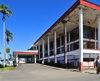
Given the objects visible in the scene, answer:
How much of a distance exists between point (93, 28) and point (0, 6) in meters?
22.7

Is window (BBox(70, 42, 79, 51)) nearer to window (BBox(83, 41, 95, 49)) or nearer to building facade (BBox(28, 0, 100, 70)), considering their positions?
building facade (BBox(28, 0, 100, 70))

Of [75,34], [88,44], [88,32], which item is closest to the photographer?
[88,44]

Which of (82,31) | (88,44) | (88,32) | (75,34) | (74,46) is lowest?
(74,46)

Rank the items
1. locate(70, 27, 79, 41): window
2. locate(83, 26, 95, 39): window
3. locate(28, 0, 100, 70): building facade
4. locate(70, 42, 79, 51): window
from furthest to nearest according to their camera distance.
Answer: locate(70, 27, 79, 41): window
locate(70, 42, 79, 51): window
locate(83, 26, 95, 39): window
locate(28, 0, 100, 70): building facade

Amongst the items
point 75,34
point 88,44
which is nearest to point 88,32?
point 88,44

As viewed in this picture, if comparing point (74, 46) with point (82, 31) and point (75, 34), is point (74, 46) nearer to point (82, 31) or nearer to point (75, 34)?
point (75, 34)

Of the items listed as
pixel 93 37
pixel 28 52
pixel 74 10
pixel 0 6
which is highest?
pixel 0 6

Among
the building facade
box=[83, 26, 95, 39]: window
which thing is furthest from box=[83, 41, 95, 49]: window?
box=[83, 26, 95, 39]: window

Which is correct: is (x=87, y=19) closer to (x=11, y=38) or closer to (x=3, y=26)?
(x=3, y=26)

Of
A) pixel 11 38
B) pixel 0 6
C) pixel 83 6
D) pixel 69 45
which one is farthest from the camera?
pixel 11 38

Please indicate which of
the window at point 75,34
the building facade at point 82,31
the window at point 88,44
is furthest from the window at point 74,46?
the window at point 88,44

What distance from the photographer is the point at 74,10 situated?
20484mm

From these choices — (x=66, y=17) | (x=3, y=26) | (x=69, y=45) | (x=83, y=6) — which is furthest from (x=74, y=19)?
(x=3, y=26)

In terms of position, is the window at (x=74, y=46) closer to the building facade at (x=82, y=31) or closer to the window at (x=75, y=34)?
the building facade at (x=82, y=31)
